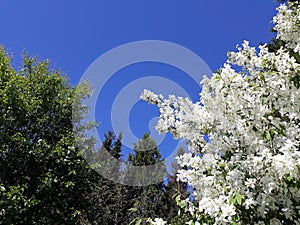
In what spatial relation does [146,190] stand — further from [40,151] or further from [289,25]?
[289,25]

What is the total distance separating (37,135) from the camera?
11.4 meters

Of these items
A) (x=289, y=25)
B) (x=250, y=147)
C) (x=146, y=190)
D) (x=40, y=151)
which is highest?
(x=146, y=190)

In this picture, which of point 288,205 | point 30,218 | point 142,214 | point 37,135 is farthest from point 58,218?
point 288,205

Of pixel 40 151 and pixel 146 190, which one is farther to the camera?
pixel 146 190

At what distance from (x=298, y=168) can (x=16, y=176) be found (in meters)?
10.5

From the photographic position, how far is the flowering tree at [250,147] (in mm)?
2227

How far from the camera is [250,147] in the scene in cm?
252

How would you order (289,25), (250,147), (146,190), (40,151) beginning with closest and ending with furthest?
(250,147) < (289,25) < (40,151) < (146,190)

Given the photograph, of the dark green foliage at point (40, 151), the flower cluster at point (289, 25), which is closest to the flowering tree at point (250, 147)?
the flower cluster at point (289, 25)

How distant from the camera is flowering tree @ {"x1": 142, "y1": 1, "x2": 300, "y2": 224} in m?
2.23

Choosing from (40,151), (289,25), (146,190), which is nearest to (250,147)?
(289,25)

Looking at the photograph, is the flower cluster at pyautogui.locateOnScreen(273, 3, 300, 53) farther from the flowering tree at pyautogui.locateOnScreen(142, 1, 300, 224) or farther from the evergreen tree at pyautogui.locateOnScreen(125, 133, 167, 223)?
the evergreen tree at pyautogui.locateOnScreen(125, 133, 167, 223)

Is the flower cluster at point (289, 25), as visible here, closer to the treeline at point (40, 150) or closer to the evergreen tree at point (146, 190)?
the treeline at point (40, 150)

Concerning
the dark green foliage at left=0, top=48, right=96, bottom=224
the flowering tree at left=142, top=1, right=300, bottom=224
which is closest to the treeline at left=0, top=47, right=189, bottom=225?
the dark green foliage at left=0, top=48, right=96, bottom=224
